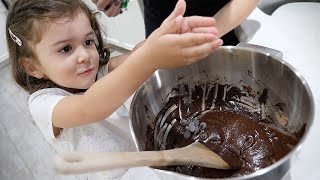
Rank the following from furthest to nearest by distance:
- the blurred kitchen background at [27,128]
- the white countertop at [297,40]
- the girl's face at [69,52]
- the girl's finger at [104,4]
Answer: the blurred kitchen background at [27,128], the girl's finger at [104,4], the girl's face at [69,52], the white countertop at [297,40]

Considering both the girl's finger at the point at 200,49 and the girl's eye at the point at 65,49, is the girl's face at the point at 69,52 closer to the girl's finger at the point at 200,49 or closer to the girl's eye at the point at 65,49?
the girl's eye at the point at 65,49

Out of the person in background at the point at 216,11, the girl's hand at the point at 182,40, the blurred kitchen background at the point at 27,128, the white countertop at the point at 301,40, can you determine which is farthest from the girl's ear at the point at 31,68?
the blurred kitchen background at the point at 27,128

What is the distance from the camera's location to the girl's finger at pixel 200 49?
49 centimetres

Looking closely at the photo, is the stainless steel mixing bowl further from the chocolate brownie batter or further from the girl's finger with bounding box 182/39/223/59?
the girl's finger with bounding box 182/39/223/59

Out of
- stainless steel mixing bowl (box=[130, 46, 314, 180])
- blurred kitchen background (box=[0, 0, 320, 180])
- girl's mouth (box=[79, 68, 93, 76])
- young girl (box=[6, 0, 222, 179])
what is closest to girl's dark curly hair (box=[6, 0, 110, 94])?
young girl (box=[6, 0, 222, 179])

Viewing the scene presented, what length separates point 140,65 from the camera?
1.81 ft

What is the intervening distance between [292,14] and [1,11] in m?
1.78

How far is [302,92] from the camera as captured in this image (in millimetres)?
536

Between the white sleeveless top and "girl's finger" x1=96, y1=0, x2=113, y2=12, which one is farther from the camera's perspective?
"girl's finger" x1=96, y1=0, x2=113, y2=12

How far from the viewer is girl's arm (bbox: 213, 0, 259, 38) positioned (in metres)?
0.79

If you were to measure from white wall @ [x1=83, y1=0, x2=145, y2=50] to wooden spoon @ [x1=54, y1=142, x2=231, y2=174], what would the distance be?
108 cm

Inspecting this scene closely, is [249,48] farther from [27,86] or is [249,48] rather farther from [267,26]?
[27,86]

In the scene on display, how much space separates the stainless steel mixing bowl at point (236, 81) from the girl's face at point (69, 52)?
0.19 meters

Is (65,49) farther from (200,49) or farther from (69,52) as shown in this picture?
(200,49)
